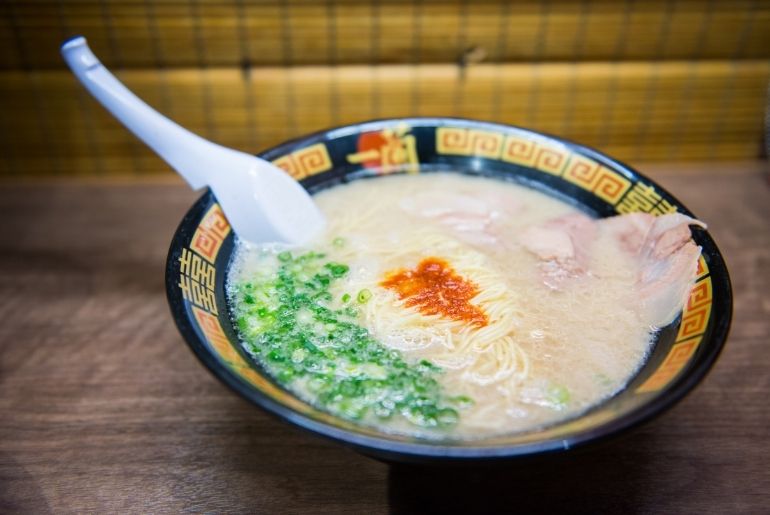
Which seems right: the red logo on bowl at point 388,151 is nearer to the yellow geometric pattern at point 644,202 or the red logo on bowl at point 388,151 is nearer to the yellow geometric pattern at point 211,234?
the yellow geometric pattern at point 211,234

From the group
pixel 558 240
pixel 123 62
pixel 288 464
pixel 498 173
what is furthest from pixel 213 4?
pixel 288 464

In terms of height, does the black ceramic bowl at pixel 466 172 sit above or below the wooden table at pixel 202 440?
above

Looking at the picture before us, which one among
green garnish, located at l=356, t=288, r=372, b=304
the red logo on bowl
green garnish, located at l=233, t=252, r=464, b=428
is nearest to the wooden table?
green garnish, located at l=233, t=252, r=464, b=428

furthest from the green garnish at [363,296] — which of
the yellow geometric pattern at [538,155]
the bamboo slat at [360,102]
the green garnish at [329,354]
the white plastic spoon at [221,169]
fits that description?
the bamboo slat at [360,102]

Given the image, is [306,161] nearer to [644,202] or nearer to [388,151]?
[388,151]

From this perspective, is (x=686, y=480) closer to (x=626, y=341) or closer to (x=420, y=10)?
(x=626, y=341)

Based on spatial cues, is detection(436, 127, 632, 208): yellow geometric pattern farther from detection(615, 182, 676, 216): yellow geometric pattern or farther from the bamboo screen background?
the bamboo screen background
